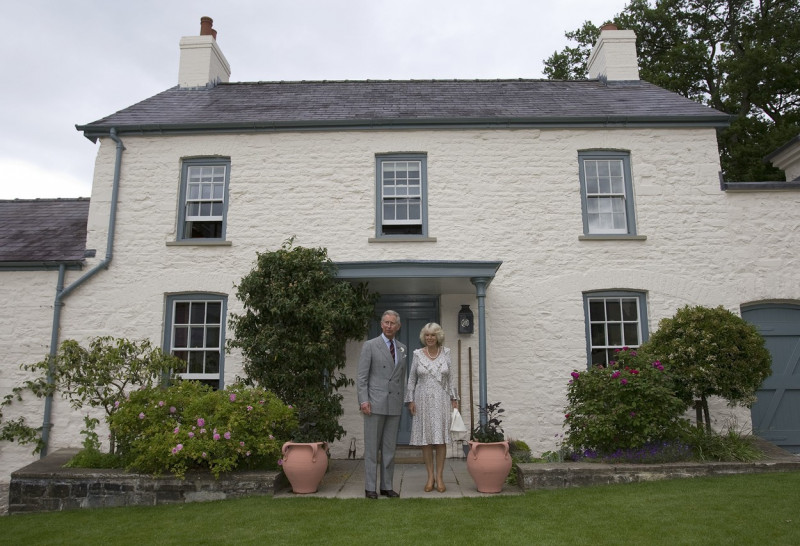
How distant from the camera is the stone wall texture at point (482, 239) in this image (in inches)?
383

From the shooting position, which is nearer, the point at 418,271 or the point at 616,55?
the point at 418,271

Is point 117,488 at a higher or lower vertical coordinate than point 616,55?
lower

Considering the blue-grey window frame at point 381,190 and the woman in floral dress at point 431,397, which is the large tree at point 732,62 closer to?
the blue-grey window frame at point 381,190

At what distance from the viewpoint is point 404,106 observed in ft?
36.6

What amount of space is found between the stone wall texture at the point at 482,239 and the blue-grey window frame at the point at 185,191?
4.6 inches

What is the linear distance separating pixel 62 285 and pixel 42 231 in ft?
6.18

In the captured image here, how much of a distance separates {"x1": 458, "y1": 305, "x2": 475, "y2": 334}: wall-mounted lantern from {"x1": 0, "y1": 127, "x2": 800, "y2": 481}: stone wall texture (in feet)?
0.76

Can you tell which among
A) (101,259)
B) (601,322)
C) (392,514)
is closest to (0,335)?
(101,259)

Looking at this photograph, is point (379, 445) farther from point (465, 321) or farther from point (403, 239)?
point (403, 239)

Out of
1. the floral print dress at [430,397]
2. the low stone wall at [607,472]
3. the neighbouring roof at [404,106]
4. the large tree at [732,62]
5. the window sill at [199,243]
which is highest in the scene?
the large tree at [732,62]

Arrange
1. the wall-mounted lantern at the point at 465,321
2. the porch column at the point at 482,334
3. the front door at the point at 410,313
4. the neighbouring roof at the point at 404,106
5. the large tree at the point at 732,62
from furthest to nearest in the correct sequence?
the large tree at the point at 732,62 → the neighbouring roof at the point at 404,106 → the front door at the point at 410,313 → the wall-mounted lantern at the point at 465,321 → the porch column at the point at 482,334

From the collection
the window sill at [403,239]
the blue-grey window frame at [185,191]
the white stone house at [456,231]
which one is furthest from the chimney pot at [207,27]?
the window sill at [403,239]

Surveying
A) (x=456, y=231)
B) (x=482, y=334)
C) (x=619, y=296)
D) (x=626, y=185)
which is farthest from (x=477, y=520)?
(x=626, y=185)

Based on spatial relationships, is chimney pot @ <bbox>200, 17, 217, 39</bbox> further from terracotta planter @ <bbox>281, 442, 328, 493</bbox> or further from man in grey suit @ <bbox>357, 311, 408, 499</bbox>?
terracotta planter @ <bbox>281, 442, 328, 493</bbox>
